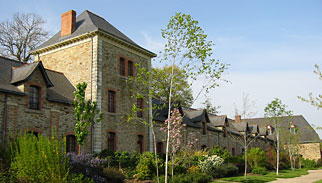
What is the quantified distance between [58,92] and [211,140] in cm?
1891

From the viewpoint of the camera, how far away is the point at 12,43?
104 ft

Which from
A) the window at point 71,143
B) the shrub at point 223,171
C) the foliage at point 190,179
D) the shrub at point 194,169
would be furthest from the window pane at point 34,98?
the shrub at point 223,171

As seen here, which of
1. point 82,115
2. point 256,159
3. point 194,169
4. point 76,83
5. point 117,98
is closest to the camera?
point 82,115

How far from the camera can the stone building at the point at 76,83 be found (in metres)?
15.8

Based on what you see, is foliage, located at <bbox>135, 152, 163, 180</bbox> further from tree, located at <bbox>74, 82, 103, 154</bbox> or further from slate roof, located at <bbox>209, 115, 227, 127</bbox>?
slate roof, located at <bbox>209, 115, 227, 127</bbox>

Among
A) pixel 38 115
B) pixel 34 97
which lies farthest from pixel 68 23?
pixel 38 115

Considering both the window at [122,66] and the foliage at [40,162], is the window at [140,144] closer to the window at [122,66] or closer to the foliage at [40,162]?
the window at [122,66]

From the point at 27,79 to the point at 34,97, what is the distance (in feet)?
3.55

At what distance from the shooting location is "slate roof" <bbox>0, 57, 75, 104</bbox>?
51.6 feet

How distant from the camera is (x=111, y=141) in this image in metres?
19.7

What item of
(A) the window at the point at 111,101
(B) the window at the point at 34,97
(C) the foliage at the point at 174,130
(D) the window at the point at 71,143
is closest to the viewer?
(C) the foliage at the point at 174,130

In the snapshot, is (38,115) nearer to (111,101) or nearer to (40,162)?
(111,101)

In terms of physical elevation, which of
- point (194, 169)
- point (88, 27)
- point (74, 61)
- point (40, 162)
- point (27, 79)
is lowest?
point (194, 169)

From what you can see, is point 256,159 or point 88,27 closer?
point 88,27
